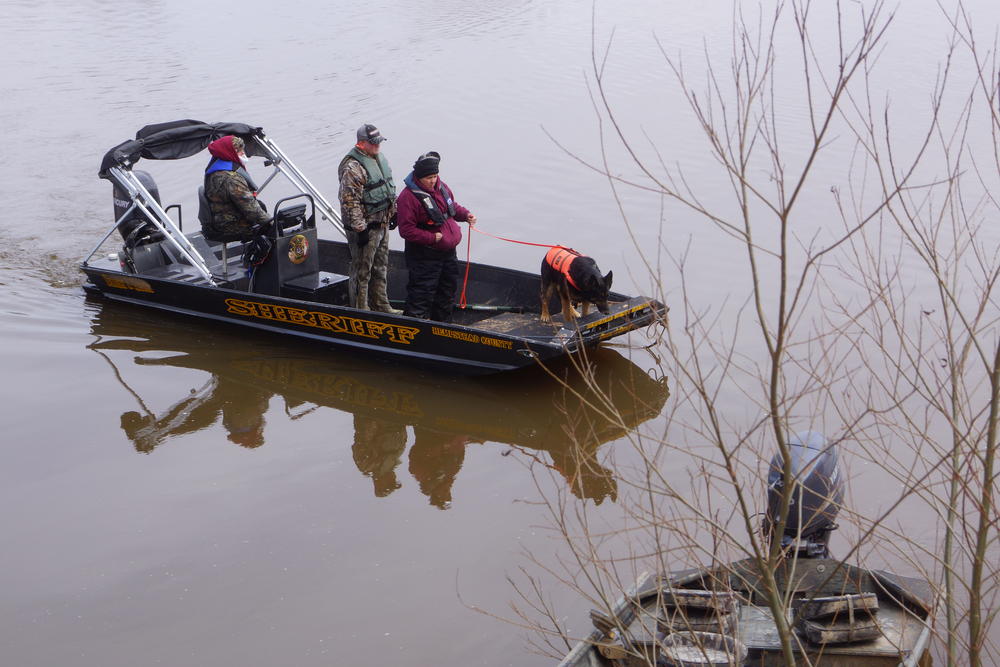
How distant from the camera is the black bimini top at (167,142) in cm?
984

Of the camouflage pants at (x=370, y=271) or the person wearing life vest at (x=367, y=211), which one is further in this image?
the camouflage pants at (x=370, y=271)

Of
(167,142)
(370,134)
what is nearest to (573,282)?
(370,134)

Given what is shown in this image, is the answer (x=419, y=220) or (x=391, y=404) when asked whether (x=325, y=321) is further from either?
(x=419, y=220)

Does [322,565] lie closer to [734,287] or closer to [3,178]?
[734,287]

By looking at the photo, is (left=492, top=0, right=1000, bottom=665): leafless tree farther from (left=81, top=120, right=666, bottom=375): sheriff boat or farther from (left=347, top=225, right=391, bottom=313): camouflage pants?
(left=347, top=225, right=391, bottom=313): camouflage pants

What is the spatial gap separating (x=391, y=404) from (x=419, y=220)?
1607mm

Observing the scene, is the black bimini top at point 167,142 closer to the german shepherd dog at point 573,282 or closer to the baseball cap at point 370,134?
the baseball cap at point 370,134

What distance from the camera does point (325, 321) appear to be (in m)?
9.22

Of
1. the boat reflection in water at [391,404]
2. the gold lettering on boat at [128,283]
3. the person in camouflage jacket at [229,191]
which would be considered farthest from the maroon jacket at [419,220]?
the gold lettering on boat at [128,283]

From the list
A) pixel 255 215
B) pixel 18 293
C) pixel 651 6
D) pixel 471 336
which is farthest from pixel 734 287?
pixel 651 6

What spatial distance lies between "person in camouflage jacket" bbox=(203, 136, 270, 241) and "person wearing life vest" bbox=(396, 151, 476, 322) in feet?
5.15

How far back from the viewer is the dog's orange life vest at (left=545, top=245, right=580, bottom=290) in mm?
8391

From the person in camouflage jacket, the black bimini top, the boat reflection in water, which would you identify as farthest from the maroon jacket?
the black bimini top

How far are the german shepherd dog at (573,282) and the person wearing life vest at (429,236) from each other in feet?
2.78
